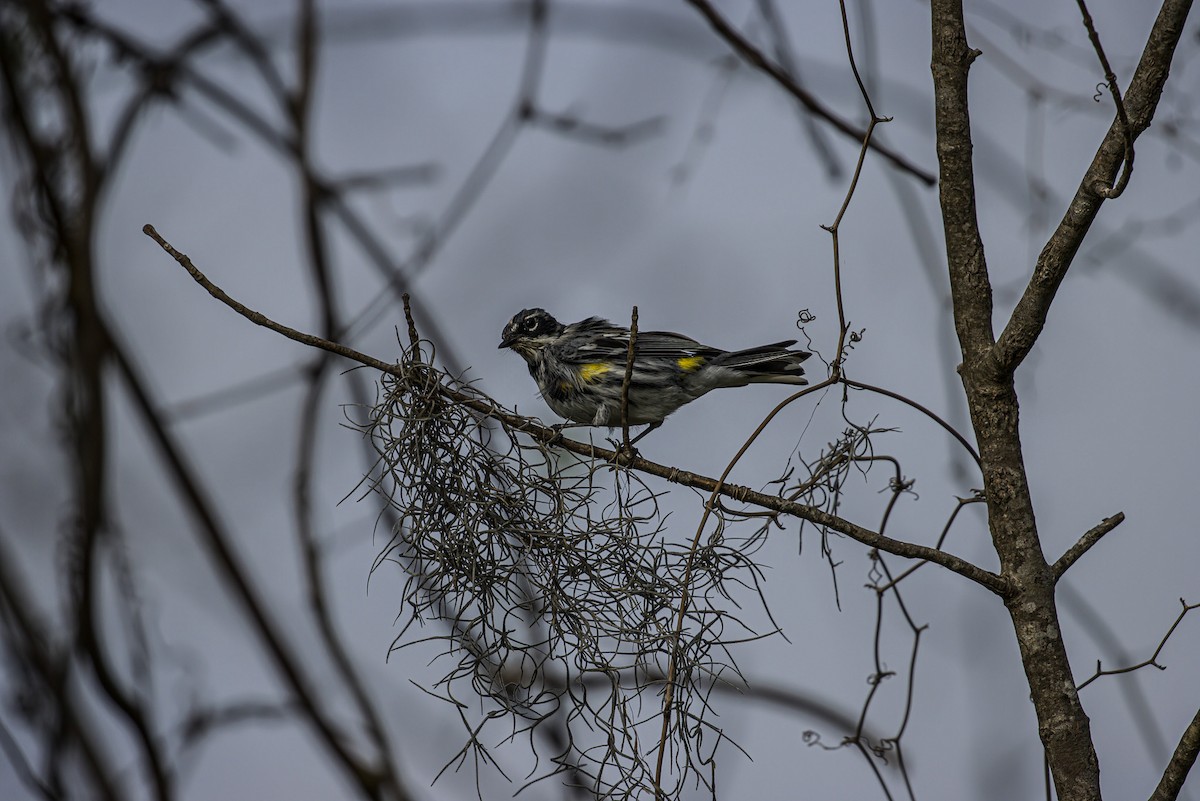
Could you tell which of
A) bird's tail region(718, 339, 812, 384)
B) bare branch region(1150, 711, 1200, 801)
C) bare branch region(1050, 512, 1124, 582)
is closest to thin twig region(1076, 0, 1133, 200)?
bare branch region(1050, 512, 1124, 582)

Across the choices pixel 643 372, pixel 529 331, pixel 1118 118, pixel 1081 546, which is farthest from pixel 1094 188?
pixel 529 331

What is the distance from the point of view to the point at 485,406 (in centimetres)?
292

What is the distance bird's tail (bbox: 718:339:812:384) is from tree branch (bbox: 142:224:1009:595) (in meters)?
1.42

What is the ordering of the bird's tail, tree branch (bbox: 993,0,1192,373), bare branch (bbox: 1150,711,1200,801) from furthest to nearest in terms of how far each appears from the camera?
the bird's tail
tree branch (bbox: 993,0,1192,373)
bare branch (bbox: 1150,711,1200,801)

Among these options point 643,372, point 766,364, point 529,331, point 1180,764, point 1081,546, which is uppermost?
point 529,331

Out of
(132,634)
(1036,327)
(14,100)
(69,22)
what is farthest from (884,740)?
(69,22)

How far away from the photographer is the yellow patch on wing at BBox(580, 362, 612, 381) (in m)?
4.54

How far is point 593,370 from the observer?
4559 mm

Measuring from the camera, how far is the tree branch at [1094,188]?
7.64 ft

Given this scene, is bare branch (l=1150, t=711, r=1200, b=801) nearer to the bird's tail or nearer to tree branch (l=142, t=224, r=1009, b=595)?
tree branch (l=142, t=224, r=1009, b=595)

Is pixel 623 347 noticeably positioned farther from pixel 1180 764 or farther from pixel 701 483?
pixel 1180 764

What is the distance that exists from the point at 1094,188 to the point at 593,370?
2.45m

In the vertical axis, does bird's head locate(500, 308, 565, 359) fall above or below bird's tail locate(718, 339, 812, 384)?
above

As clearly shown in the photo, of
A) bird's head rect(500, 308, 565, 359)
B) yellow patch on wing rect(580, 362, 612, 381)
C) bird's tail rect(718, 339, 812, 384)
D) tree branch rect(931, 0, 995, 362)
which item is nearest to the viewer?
tree branch rect(931, 0, 995, 362)
